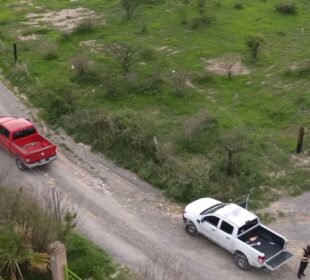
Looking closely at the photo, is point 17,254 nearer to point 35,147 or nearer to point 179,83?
point 35,147

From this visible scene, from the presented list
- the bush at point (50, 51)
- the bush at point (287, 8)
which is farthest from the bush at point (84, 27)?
the bush at point (287, 8)

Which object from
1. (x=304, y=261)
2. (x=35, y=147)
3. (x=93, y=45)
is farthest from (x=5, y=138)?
(x=304, y=261)

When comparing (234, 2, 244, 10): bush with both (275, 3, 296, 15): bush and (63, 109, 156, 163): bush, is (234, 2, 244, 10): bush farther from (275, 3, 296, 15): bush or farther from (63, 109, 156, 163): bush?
(63, 109, 156, 163): bush

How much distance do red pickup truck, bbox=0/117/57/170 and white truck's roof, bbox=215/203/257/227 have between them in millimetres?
8044

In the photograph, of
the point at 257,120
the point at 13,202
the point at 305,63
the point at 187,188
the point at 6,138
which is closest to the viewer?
the point at 13,202

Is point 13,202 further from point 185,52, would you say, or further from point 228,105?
point 185,52

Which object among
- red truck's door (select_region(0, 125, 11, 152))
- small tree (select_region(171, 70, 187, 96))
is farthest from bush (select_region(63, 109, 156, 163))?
small tree (select_region(171, 70, 187, 96))

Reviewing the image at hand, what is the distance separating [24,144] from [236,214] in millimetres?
10114

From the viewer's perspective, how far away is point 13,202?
1599 centimetres

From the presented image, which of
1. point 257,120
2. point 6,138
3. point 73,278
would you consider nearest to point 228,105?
point 257,120

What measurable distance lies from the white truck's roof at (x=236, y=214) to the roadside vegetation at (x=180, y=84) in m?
1.85

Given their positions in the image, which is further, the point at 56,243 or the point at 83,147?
the point at 83,147

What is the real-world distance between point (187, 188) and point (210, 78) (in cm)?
1023

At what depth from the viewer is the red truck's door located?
2383cm
